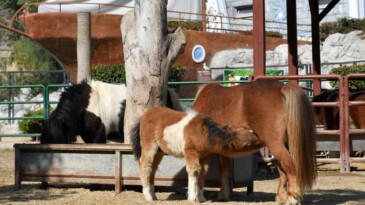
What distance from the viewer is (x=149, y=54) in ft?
32.1

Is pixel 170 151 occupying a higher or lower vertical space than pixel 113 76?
lower

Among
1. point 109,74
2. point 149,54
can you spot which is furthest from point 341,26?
point 149,54

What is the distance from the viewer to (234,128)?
852 cm

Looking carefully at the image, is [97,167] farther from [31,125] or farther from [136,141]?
[31,125]

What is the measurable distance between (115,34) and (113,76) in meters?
3.81

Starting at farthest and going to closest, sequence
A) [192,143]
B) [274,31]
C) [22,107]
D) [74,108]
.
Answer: [274,31], [22,107], [74,108], [192,143]

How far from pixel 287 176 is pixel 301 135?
17.4 inches

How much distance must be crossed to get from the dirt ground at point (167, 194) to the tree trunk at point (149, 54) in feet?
3.36

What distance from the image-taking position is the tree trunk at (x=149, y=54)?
9.77m

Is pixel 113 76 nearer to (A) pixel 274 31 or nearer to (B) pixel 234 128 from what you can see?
(A) pixel 274 31

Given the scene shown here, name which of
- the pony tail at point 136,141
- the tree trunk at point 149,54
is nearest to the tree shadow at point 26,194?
the pony tail at point 136,141

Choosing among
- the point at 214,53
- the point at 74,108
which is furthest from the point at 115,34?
the point at 74,108

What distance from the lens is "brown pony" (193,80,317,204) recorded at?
8.09 meters

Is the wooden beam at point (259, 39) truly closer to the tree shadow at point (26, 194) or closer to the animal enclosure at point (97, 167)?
the animal enclosure at point (97, 167)
